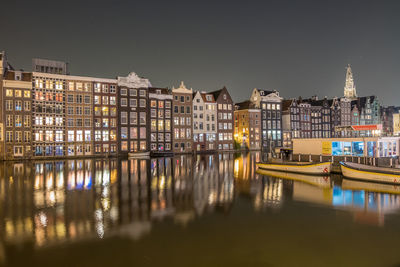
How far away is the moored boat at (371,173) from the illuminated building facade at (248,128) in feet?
202

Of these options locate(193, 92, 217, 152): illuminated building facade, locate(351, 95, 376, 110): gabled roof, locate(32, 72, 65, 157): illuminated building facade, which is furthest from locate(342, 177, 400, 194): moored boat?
locate(351, 95, 376, 110): gabled roof

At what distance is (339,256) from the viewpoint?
13023 millimetres

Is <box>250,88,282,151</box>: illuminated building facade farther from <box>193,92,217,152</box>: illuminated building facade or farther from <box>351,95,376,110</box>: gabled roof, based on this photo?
<box>351,95,376,110</box>: gabled roof

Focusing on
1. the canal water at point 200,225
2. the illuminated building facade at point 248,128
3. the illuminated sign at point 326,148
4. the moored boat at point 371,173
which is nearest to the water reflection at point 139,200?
the canal water at point 200,225

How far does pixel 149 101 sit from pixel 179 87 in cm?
1026


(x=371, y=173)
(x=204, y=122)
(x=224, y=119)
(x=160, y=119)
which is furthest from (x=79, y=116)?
(x=371, y=173)

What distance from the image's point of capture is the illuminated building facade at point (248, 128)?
96.2m

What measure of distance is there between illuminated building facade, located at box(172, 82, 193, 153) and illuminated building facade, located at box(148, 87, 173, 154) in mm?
1828

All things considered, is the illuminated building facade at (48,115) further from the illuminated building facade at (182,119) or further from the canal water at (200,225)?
the canal water at (200,225)

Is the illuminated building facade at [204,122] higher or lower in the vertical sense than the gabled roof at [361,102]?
lower

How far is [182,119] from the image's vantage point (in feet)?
274

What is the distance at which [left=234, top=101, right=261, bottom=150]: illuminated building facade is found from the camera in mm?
96188

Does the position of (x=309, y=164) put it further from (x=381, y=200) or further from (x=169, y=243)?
(x=169, y=243)

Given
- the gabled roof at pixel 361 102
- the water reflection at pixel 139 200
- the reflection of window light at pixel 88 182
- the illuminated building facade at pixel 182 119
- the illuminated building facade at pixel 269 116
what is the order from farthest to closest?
1. the gabled roof at pixel 361 102
2. the illuminated building facade at pixel 269 116
3. the illuminated building facade at pixel 182 119
4. the reflection of window light at pixel 88 182
5. the water reflection at pixel 139 200
